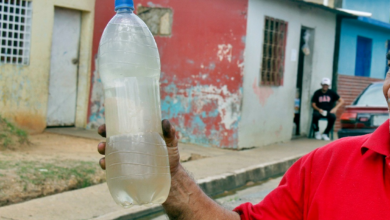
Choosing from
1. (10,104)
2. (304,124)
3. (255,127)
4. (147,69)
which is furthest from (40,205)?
(304,124)

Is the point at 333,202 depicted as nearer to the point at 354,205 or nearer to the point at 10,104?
the point at 354,205

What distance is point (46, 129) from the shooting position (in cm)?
1016

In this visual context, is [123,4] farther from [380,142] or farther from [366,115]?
[366,115]

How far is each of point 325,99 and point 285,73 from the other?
1617mm

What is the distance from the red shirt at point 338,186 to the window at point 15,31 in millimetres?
8385

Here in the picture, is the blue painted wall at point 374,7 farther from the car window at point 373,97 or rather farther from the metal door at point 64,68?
the metal door at point 64,68

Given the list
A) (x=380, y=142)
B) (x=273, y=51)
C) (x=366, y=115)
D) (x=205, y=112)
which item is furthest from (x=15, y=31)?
(x=380, y=142)

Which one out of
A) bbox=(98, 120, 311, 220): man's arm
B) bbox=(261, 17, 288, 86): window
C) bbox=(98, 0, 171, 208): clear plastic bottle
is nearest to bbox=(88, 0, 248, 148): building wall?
bbox=(261, 17, 288, 86): window

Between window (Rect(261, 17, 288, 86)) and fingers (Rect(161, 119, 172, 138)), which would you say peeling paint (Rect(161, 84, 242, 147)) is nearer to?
window (Rect(261, 17, 288, 86))

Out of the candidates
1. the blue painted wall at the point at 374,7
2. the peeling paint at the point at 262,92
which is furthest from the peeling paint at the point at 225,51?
the blue painted wall at the point at 374,7

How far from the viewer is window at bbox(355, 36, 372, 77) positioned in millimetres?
15445

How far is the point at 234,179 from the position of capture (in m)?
7.25

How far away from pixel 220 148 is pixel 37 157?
12.5 feet

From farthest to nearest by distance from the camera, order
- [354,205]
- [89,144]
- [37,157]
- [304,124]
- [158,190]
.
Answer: [304,124] → [89,144] → [37,157] → [158,190] → [354,205]
